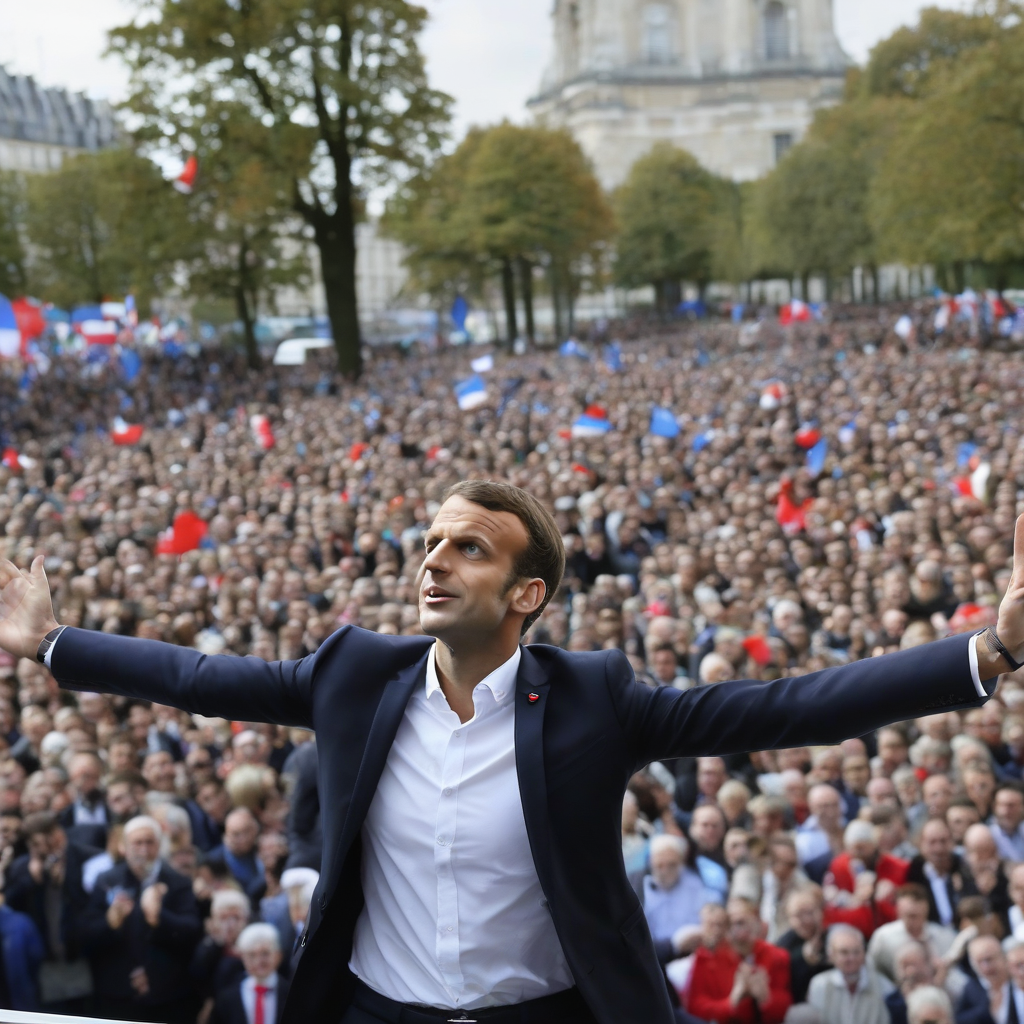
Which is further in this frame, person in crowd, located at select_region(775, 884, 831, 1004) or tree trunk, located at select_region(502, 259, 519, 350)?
tree trunk, located at select_region(502, 259, 519, 350)

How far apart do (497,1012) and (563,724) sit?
47cm

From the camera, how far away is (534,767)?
6.75ft

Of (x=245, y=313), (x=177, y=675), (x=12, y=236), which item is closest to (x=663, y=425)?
(x=177, y=675)

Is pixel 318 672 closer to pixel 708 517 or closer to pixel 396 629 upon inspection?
pixel 396 629

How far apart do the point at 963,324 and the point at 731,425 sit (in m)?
16.1

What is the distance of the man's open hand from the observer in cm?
228

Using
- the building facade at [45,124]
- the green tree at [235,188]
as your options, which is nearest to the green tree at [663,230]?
the green tree at [235,188]

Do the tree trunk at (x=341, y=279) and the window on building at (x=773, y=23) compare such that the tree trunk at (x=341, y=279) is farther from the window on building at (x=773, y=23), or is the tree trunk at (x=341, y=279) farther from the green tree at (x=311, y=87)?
the window on building at (x=773, y=23)

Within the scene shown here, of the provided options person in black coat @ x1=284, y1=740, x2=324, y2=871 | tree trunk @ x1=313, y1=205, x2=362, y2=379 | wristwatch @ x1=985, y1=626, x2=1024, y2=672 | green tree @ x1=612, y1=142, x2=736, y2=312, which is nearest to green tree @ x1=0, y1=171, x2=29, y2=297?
tree trunk @ x1=313, y1=205, x2=362, y2=379

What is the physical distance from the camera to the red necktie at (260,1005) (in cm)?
463

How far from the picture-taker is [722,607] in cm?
854

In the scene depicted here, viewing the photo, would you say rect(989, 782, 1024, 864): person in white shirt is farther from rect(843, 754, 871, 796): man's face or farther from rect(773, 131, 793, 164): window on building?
rect(773, 131, 793, 164): window on building

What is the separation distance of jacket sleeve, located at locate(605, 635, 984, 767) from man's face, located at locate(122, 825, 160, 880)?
11.6ft

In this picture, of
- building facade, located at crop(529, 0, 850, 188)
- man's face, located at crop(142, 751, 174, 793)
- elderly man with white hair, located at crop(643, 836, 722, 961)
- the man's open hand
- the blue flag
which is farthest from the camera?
building facade, located at crop(529, 0, 850, 188)
